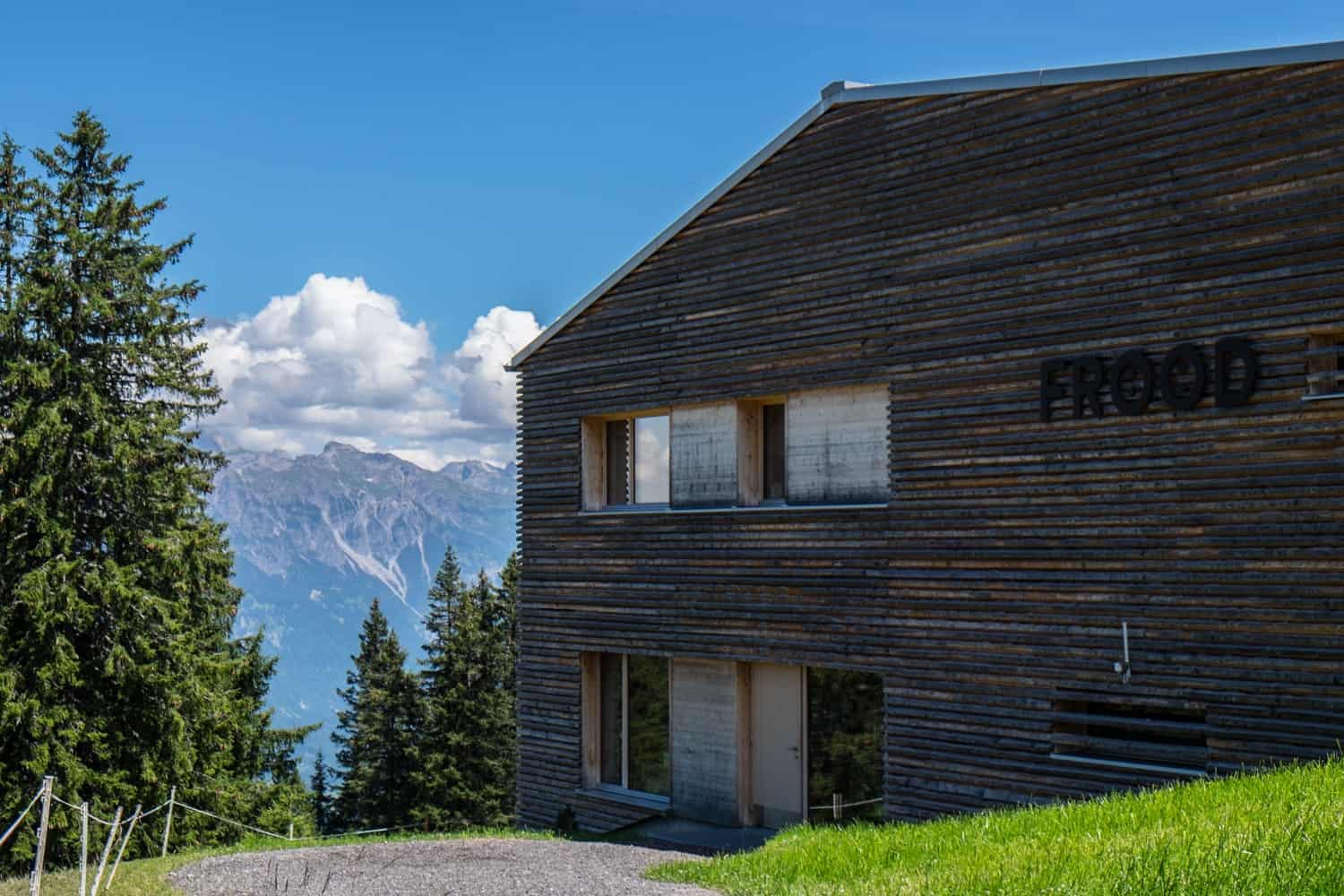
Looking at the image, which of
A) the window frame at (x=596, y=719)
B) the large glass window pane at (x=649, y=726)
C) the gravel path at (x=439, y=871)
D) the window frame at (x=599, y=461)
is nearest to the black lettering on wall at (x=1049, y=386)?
the gravel path at (x=439, y=871)

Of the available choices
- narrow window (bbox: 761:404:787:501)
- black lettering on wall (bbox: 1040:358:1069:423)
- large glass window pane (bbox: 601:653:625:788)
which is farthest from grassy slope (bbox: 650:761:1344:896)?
large glass window pane (bbox: 601:653:625:788)

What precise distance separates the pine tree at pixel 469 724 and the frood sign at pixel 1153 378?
34231mm

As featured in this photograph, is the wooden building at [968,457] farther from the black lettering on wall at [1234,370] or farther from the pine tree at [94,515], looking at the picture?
the pine tree at [94,515]

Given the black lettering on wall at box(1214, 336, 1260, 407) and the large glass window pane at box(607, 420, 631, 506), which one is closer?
the black lettering on wall at box(1214, 336, 1260, 407)

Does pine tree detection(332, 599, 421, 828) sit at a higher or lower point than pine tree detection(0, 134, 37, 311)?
lower

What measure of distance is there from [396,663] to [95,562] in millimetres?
26695

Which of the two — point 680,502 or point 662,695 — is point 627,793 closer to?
point 662,695

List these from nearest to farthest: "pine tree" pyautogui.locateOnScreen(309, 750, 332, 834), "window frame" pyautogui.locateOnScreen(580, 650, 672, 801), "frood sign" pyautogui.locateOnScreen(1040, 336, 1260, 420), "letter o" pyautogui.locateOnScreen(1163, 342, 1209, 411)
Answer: "frood sign" pyautogui.locateOnScreen(1040, 336, 1260, 420) → "letter o" pyautogui.locateOnScreen(1163, 342, 1209, 411) → "window frame" pyautogui.locateOnScreen(580, 650, 672, 801) → "pine tree" pyautogui.locateOnScreen(309, 750, 332, 834)

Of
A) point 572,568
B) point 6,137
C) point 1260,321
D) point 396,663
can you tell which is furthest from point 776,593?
point 396,663

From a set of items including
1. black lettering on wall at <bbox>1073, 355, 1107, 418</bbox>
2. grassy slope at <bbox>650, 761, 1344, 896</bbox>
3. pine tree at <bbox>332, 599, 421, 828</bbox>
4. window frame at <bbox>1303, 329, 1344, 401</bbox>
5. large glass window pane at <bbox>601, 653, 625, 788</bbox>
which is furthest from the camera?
pine tree at <bbox>332, 599, 421, 828</bbox>

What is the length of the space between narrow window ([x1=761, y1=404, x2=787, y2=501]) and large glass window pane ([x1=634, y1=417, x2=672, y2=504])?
153cm

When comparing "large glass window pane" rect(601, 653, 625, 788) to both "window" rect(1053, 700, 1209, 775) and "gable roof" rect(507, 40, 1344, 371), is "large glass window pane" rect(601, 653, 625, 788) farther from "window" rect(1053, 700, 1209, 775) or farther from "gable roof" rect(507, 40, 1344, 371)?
"window" rect(1053, 700, 1209, 775)

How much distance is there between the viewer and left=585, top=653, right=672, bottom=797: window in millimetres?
18047

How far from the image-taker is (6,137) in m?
25.8
